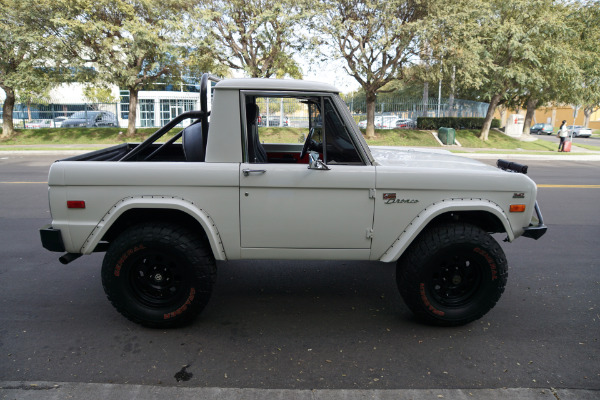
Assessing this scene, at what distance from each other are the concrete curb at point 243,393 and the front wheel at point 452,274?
0.89m

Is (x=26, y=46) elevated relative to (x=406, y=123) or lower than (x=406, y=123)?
elevated

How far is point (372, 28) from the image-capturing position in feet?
74.2

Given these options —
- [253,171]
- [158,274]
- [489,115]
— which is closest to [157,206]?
[158,274]

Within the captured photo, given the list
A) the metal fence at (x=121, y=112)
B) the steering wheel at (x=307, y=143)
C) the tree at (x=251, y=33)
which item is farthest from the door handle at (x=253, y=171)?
the metal fence at (x=121, y=112)

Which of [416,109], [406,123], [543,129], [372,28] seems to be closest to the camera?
[372,28]

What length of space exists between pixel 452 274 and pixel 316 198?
52.8 inches

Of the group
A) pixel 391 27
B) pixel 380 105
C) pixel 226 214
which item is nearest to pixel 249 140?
pixel 226 214

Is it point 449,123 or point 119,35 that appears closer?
point 119,35

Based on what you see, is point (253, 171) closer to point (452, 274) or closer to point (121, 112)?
point (452, 274)

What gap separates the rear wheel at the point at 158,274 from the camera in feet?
11.5

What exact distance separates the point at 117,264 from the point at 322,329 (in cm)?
175

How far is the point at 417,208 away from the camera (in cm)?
357

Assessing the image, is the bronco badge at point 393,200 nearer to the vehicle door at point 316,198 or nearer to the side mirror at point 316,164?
the vehicle door at point 316,198

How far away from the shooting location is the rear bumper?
11.6 feet
